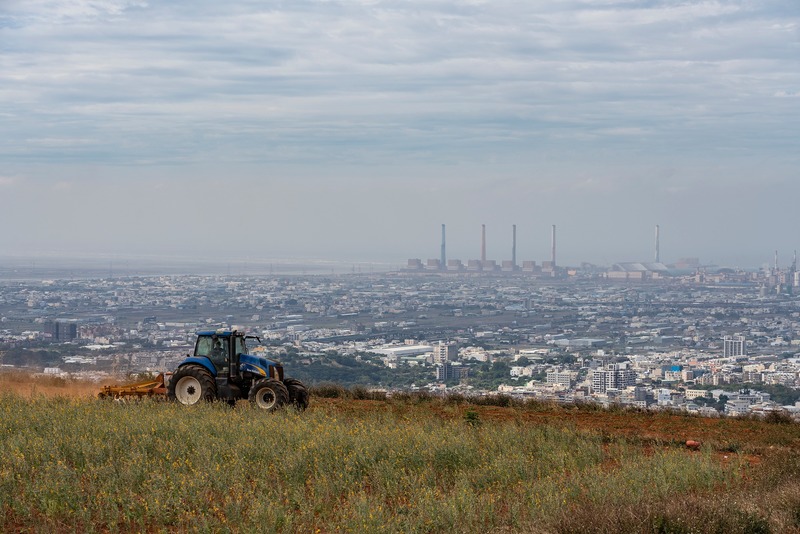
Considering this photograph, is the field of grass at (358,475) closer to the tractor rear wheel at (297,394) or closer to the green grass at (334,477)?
the green grass at (334,477)

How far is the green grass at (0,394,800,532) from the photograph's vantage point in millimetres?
9984

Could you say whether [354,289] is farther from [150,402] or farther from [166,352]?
[150,402]

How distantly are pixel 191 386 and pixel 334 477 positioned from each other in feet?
27.8

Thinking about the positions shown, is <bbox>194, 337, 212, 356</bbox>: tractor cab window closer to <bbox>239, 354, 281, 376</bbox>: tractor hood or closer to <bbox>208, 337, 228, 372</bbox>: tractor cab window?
<bbox>208, 337, 228, 372</bbox>: tractor cab window

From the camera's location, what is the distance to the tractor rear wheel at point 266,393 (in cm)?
1966

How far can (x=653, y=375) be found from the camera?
44.9 meters

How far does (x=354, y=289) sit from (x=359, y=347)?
50.1 meters

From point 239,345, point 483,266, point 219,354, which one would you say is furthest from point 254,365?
point 483,266

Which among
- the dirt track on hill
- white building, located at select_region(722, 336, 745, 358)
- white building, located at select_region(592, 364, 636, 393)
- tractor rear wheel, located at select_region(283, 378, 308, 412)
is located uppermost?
tractor rear wheel, located at select_region(283, 378, 308, 412)

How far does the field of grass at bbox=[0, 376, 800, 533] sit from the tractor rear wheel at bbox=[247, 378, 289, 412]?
147cm

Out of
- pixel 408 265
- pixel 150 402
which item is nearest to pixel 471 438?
pixel 150 402

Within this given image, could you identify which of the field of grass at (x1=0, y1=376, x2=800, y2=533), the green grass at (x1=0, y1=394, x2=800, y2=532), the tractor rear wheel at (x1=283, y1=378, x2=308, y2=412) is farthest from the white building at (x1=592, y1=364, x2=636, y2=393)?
the green grass at (x1=0, y1=394, x2=800, y2=532)

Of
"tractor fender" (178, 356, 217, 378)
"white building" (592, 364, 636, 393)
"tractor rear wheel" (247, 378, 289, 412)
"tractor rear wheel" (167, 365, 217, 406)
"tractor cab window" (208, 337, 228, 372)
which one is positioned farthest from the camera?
"white building" (592, 364, 636, 393)

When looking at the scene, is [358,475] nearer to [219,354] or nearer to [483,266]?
[219,354]
